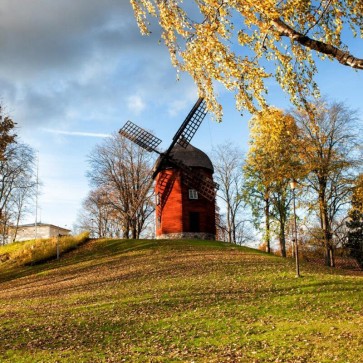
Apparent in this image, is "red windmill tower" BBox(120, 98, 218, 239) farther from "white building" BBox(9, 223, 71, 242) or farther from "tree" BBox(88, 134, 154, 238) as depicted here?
"white building" BBox(9, 223, 71, 242)

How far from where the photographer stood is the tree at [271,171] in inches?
1387

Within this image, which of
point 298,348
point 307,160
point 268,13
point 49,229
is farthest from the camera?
point 49,229

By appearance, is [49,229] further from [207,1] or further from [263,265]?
[207,1]

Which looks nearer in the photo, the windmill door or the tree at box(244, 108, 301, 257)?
the tree at box(244, 108, 301, 257)

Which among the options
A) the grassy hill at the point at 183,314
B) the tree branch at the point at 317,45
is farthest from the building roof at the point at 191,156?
the tree branch at the point at 317,45

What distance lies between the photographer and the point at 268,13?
375 inches

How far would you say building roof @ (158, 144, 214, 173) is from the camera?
4100 cm

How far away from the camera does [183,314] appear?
15.5m

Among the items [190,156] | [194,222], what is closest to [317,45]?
[194,222]

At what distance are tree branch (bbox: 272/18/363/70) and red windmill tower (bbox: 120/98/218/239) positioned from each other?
29.8 metres

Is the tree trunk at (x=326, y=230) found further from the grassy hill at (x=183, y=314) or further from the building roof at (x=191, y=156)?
the building roof at (x=191, y=156)

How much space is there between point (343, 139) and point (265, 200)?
984cm

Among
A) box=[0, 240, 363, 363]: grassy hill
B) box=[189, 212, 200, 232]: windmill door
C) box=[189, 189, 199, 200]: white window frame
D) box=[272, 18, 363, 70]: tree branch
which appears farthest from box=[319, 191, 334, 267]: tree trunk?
box=[272, 18, 363, 70]: tree branch

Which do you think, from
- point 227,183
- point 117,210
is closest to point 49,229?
point 117,210
